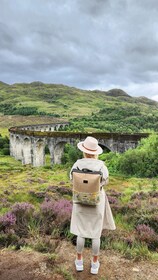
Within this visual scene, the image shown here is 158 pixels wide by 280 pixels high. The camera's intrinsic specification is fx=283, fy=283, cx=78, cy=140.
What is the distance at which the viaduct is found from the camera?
125 ft

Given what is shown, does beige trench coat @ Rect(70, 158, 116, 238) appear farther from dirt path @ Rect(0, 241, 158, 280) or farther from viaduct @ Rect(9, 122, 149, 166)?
viaduct @ Rect(9, 122, 149, 166)

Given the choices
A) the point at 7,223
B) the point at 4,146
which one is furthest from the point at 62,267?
the point at 4,146

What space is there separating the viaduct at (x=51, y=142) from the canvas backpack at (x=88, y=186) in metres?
31.7

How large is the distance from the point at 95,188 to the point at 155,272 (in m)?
2.01

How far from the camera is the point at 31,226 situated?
6.98 metres

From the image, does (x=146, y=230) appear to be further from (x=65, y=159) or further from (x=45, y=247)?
(x=65, y=159)

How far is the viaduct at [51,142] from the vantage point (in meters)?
38.1

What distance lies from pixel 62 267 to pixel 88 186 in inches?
63.7

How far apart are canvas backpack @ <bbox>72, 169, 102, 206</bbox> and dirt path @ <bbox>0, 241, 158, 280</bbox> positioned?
4.38ft

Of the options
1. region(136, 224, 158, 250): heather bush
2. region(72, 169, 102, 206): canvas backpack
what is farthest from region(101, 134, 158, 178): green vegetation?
region(72, 169, 102, 206): canvas backpack

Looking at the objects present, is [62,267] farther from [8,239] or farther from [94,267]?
[8,239]

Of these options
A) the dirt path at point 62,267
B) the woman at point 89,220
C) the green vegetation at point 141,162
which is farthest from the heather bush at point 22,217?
the green vegetation at point 141,162

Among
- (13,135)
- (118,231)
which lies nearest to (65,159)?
(13,135)

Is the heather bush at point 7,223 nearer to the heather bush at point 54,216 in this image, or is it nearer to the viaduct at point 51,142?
the heather bush at point 54,216
